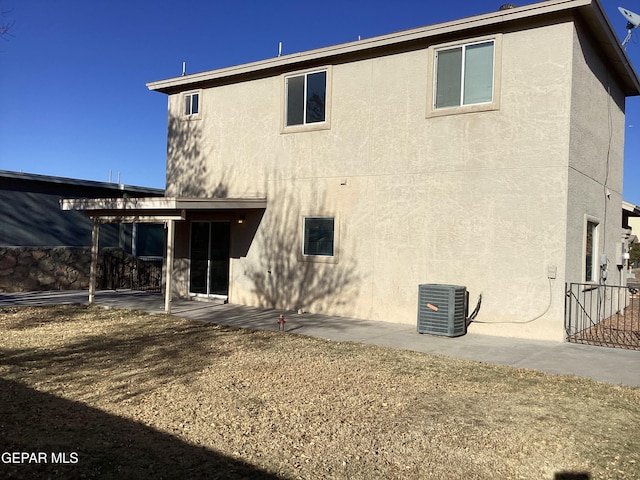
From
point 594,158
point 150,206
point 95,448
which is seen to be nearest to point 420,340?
point 594,158

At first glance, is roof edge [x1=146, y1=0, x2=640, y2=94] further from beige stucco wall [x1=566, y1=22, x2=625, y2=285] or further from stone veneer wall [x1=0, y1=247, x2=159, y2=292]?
stone veneer wall [x1=0, y1=247, x2=159, y2=292]

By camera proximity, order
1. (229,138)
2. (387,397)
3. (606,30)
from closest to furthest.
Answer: (387,397) < (606,30) < (229,138)

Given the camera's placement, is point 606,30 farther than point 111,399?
Yes

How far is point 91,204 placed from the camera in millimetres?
13297

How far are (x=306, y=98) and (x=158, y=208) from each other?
4594 millimetres

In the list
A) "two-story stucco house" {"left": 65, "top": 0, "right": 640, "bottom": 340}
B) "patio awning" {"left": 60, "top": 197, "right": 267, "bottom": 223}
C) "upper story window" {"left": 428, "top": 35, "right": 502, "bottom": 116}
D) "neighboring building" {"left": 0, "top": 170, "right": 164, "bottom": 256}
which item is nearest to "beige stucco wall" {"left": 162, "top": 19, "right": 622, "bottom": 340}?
"two-story stucco house" {"left": 65, "top": 0, "right": 640, "bottom": 340}

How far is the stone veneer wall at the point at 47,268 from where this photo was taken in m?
16.5

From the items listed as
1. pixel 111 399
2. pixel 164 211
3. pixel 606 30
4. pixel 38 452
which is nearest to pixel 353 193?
pixel 164 211

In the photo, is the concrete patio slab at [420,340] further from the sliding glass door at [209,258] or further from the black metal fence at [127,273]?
the black metal fence at [127,273]

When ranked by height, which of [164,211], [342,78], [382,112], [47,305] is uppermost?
[342,78]

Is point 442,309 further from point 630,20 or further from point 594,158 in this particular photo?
point 630,20

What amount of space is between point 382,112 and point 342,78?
1.47 meters

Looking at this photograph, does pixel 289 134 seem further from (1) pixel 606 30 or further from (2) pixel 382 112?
(1) pixel 606 30

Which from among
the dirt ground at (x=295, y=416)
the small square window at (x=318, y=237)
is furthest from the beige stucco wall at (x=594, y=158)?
the small square window at (x=318, y=237)
